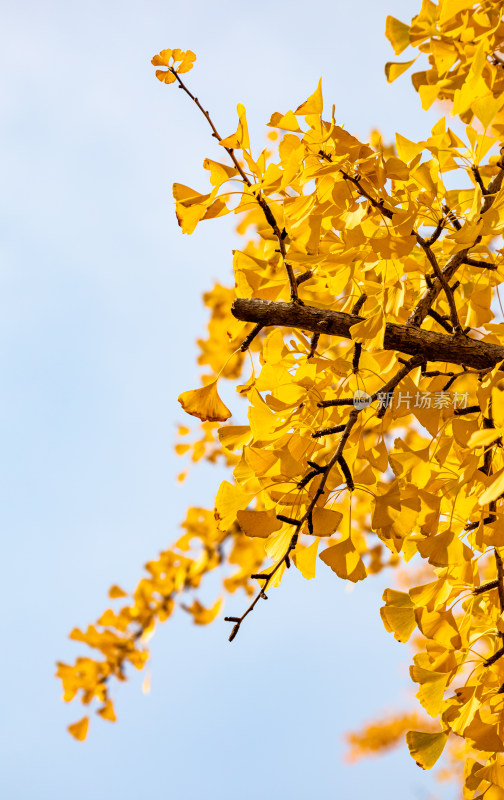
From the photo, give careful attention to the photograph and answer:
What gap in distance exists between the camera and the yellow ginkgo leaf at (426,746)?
0.92 meters

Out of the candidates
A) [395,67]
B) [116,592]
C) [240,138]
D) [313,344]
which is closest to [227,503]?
[313,344]

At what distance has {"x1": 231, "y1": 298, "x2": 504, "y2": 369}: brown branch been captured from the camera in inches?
36.1

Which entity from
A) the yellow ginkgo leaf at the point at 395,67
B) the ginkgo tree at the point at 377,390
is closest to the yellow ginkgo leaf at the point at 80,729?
the ginkgo tree at the point at 377,390

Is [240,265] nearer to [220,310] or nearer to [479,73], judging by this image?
[479,73]

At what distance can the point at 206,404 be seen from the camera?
979 millimetres

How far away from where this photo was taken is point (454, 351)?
946 millimetres

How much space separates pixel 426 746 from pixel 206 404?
1.82 ft

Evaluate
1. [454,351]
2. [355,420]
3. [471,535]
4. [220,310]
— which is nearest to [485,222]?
[454,351]

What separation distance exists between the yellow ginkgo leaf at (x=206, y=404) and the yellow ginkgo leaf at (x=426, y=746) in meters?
0.50

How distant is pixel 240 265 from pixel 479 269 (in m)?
0.44

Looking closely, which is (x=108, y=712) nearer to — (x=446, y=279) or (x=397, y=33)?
(x=446, y=279)

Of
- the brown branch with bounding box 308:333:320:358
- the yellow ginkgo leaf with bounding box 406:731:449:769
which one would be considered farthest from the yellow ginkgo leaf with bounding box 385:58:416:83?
the yellow ginkgo leaf with bounding box 406:731:449:769

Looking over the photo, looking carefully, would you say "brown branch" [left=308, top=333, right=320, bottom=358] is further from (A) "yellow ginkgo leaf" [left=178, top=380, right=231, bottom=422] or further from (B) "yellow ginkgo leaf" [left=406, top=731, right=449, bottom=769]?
(B) "yellow ginkgo leaf" [left=406, top=731, right=449, bottom=769]

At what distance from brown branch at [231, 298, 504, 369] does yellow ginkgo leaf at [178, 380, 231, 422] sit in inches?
4.9
